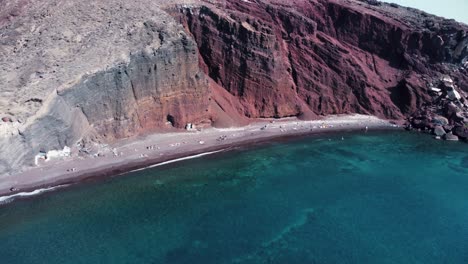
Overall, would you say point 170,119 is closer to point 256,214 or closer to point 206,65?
point 206,65

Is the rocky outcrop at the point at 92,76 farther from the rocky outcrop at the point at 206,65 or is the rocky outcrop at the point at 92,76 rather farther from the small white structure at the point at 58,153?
the small white structure at the point at 58,153

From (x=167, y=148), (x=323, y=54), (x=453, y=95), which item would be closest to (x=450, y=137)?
(x=453, y=95)

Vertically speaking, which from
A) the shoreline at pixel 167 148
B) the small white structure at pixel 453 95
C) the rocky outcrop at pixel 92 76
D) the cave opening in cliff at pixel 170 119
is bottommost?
the shoreline at pixel 167 148

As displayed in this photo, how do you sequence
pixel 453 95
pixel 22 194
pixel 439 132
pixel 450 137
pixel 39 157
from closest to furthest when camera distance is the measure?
pixel 22 194, pixel 39 157, pixel 450 137, pixel 439 132, pixel 453 95

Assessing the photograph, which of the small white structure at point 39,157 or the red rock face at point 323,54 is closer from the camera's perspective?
the small white structure at point 39,157

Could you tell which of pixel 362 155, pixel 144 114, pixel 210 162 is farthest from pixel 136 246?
pixel 362 155

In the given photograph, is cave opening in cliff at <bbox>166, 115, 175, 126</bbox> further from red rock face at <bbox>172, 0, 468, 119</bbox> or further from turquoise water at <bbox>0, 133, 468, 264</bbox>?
red rock face at <bbox>172, 0, 468, 119</bbox>

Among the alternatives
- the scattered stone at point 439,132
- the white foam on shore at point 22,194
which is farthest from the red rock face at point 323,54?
the white foam on shore at point 22,194
